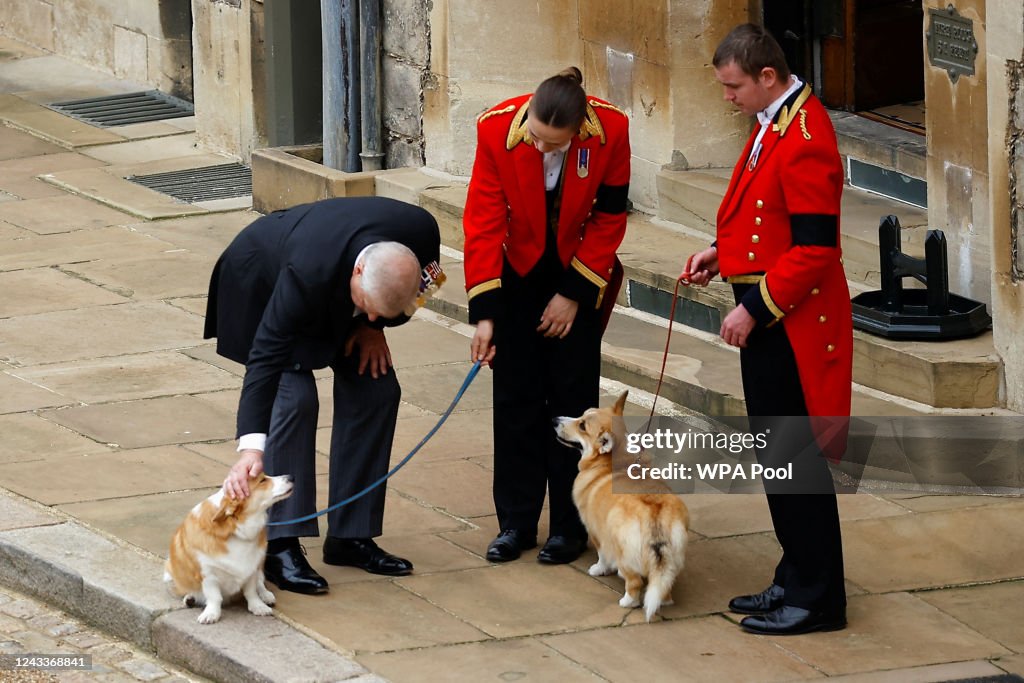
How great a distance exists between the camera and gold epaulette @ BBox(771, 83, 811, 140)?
5.29m

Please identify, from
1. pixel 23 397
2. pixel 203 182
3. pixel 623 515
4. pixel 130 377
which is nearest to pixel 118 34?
pixel 203 182

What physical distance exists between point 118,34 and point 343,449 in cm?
944

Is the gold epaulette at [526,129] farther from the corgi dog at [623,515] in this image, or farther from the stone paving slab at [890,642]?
the stone paving slab at [890,642]

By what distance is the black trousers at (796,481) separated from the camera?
5449mm

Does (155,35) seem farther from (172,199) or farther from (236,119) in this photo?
(172,199)

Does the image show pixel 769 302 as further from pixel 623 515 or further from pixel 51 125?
pixel 51 125

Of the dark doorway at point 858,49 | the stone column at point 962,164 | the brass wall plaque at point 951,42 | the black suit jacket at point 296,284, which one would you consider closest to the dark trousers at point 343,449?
the black suit jacket at point 296,284

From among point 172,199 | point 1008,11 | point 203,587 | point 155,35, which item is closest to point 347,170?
point 172,199

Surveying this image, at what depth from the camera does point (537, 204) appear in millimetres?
5926

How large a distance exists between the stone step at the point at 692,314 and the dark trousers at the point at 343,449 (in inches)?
76.9

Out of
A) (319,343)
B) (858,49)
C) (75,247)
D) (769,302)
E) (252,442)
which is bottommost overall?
(75,247)

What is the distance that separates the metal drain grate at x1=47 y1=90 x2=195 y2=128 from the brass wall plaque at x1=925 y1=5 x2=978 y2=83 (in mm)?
7411

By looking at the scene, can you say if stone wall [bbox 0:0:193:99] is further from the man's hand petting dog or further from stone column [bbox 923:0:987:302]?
the man's hand petting dog

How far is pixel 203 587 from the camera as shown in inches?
217
